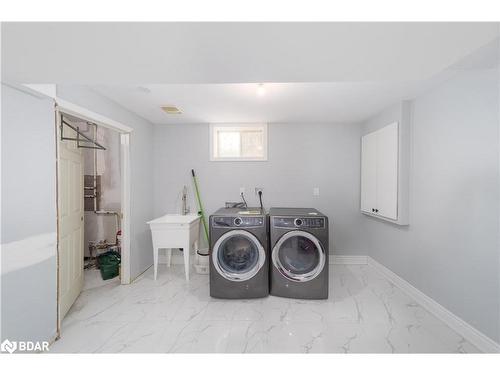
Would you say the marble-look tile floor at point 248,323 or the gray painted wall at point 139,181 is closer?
the marble-look tile floor at point 248,323

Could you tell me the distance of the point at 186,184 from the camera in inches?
134

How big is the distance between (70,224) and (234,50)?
238 cm

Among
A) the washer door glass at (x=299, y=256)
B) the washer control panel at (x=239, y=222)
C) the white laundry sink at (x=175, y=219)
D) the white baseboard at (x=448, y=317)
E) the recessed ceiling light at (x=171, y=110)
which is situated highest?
the recessed ceiling light at (x=171, y=110)

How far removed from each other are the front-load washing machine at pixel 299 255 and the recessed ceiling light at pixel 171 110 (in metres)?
1.70

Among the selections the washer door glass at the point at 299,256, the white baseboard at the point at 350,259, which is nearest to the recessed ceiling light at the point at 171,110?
the washer door glass at the point at 299,256

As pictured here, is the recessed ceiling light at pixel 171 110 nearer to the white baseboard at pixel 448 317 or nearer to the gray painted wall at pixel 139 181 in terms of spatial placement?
the gray painted wall at pixel 139 181

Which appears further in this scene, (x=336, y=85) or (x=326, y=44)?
(x=336, y=85)

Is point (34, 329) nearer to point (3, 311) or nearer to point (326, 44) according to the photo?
point (3, 311)

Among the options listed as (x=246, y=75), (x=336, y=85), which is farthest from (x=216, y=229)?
(x=336, y=85)

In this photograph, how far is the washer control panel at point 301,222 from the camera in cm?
233

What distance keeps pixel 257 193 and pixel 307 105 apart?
4.67 ft

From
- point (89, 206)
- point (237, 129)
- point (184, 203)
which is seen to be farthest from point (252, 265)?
point (89, 206)

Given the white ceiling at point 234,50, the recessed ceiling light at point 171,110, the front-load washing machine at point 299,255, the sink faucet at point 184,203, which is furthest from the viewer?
the sink faucet at point 184,203

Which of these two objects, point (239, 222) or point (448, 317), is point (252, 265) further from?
point (448, 317)
